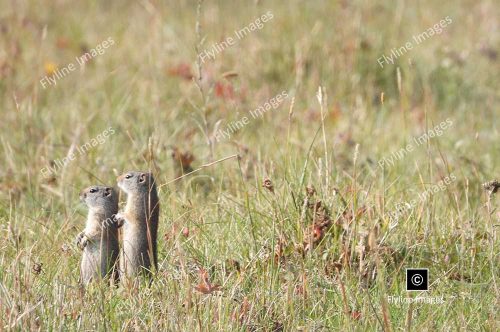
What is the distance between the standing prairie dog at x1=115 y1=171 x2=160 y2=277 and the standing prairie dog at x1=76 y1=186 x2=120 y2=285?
0.06 metres

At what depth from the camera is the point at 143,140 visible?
611 centimetres

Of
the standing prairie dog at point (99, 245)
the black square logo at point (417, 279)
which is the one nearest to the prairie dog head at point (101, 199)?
the standing prairie dog at point (99, 245)

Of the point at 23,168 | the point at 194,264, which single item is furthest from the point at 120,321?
the point at 23,168

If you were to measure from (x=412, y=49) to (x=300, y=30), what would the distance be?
98 cm

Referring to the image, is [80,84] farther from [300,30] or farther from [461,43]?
[461,43]

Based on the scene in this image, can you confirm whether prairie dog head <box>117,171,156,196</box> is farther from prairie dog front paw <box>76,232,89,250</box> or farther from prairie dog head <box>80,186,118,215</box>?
prairie dog front paw <box>76,232,89,250</box>

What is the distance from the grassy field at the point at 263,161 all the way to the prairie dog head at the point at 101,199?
0.24 metres

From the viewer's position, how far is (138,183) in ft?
13.3

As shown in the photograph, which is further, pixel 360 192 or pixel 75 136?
pixel 75 136

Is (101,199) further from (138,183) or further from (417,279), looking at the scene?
(417,279)

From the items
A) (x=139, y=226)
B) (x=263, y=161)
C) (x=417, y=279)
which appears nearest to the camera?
(x=139, y=226)

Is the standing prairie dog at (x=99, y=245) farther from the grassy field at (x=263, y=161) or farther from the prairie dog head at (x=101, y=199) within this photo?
the grassy field at (x=263, y=161)

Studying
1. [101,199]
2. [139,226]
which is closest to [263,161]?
[101,199]

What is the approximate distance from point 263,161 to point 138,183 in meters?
1.66
